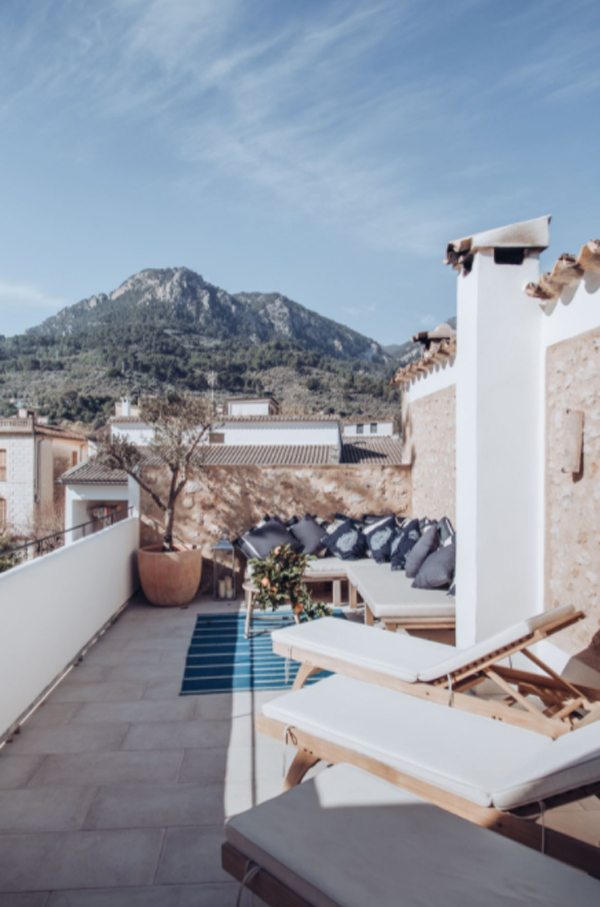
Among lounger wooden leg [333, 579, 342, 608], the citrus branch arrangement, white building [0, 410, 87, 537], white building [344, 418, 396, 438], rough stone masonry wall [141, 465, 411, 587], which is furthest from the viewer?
white building [344, 418, 396, 438]

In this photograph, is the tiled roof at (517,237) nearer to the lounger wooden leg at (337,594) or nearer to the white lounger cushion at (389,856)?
the white lounger cushion at (389,856)

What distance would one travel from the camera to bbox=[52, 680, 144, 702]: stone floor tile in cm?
395

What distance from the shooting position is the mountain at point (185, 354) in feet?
123

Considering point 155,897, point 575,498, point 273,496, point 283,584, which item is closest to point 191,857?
point 155,897

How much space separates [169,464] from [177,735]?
3.89m

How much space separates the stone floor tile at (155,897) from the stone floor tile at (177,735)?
1.16 meters

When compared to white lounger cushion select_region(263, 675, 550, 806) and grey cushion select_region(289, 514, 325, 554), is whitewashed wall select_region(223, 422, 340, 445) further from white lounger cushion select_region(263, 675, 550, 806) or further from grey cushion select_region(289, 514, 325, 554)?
white lounger cushion select_region(263, 675, 550, 806)

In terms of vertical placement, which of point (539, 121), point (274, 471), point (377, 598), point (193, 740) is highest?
point (539, 121)

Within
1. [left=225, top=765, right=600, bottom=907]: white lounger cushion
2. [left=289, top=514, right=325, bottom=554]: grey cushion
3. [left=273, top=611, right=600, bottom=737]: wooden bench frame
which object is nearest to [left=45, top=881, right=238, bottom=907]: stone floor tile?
[left=225, top=765, right=600, bottom=907]: white lounger cushion

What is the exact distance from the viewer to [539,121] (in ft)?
27.1

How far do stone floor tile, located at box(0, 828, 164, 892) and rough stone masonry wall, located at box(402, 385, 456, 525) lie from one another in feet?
12.9

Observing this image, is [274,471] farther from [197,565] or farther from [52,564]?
[52,564]

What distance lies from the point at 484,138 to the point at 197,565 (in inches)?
293

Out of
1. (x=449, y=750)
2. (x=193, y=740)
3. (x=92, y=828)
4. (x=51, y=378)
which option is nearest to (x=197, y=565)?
(x=193, y=740)
